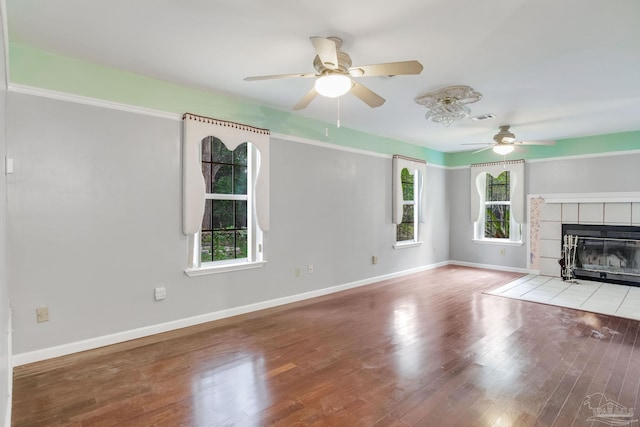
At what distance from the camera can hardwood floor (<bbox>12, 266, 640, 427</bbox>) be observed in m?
2.11

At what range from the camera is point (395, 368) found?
2717mm

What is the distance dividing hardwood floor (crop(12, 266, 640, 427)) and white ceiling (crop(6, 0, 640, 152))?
2.54 meters

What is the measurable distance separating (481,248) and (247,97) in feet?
18.9

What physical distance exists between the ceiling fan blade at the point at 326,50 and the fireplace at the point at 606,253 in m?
5.83

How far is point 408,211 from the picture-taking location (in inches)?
266

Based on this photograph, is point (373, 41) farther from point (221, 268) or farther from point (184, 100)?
point (221, 268)

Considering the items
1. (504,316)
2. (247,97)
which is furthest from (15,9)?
(504,316)

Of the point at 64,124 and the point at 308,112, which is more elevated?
the point at 308,112

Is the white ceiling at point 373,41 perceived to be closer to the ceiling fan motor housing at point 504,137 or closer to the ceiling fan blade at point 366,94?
the ceiling fan blade at point 366,94

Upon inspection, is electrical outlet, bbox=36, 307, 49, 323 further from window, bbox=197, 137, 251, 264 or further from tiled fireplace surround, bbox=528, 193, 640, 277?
tiled fireplace surround, bbox=528, 193, 640, 277

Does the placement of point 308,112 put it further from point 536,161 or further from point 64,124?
point 536,161

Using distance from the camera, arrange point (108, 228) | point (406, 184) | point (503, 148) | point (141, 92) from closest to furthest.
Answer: point (108, 228) < point (141, 92) < point (503, 148) < point (406, 184)
